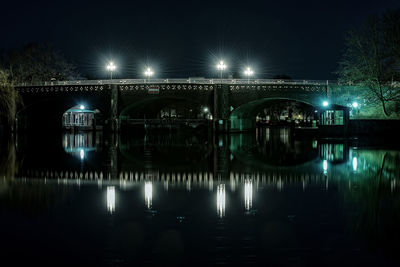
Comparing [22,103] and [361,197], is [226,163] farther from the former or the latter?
[22,103]

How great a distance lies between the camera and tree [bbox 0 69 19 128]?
215 feet

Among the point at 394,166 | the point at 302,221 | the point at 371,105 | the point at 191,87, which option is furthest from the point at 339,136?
the point at 302,221

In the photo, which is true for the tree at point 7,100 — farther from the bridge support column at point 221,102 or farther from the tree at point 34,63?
the bridge support column at point 221,102

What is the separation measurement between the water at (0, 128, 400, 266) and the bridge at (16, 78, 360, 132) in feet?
148

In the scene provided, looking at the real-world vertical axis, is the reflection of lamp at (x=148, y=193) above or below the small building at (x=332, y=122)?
below

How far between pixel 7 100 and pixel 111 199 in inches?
2354

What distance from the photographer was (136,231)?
34.4ft

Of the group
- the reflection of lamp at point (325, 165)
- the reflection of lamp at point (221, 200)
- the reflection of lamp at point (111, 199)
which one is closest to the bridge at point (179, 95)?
the reflection of lamp at point (325, 165)

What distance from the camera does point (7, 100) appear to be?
6775 cm

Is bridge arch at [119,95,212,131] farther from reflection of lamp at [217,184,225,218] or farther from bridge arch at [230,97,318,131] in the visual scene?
reflection of lamp at [217,184,225,218]

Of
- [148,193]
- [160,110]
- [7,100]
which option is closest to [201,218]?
[148,193]

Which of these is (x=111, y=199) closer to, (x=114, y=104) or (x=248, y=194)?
(x=248, y=194)

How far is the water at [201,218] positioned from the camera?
8852 millimetres

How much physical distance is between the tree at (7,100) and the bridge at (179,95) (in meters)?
2.37
